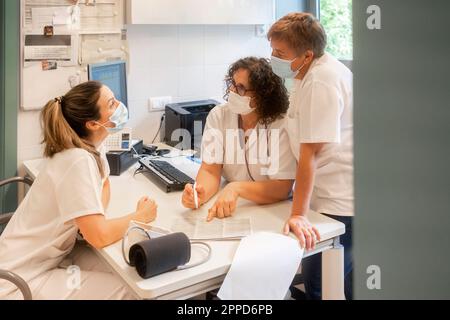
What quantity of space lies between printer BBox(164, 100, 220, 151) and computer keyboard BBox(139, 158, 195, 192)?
0.42 m

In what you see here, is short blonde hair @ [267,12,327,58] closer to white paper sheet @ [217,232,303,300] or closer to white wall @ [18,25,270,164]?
white paper sheet @ [217,232,303,300]

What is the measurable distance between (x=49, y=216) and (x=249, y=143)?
2.42 feet

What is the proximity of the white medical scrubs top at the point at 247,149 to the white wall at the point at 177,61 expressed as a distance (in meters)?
0.94

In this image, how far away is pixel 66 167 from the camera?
1307 millimetres

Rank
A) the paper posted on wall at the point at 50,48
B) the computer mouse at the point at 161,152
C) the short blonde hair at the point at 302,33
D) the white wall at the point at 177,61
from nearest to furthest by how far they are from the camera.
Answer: the short blonde hair at the point at 302,33
the paper posted on wall at the point at 50,48
the computer mouse at the point at 161,152
the white wall at the point at 177,61

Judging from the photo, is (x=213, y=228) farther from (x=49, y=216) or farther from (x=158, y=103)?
(x=158, y=103)

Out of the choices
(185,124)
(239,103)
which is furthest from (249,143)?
(185,124)

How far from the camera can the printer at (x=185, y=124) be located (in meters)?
2.45

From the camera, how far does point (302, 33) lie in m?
1.45

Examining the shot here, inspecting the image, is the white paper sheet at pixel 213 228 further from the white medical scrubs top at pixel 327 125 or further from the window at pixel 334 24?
the window at pixel 334 24

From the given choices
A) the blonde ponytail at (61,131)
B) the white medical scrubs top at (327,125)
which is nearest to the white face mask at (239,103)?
the white medical scrubs top at (327,125)

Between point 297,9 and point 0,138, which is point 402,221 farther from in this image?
point 297,9

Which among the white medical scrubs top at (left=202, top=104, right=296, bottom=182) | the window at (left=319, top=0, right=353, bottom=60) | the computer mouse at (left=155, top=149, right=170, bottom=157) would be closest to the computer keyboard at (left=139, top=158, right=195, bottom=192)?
the white medical scrubs top at (left=202, top=104, right=296, bottom=182)
